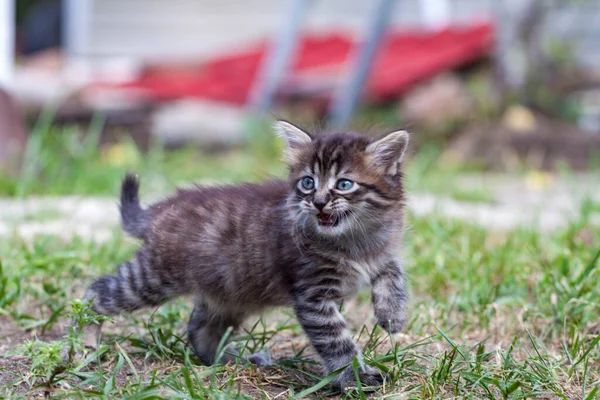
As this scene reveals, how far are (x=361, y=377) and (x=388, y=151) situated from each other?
33.4 inches

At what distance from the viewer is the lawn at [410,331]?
3037 mm

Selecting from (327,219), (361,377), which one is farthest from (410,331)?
(327,219)

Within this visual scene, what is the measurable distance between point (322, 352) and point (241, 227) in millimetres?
617

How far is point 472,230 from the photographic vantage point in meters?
5.44

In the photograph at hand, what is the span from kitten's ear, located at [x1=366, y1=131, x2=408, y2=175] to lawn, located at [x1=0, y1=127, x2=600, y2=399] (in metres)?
0.66

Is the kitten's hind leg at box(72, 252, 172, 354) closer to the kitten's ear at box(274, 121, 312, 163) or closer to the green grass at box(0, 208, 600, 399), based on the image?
the green grass at box(0, 208, 600, 399)

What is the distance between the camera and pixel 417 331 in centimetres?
389

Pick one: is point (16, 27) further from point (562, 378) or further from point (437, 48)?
point (562, 378)

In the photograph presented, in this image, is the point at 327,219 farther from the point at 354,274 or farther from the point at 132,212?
the point at 132,212

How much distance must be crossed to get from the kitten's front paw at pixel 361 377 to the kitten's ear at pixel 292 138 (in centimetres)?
87

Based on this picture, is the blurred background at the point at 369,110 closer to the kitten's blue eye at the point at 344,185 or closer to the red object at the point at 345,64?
the red object at the point at 345,64

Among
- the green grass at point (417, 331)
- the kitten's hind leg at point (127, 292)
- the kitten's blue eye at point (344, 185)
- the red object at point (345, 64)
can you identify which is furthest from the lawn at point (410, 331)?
the red object at point (345, 64)

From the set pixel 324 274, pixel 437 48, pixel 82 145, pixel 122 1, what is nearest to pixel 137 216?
pixel 324 274

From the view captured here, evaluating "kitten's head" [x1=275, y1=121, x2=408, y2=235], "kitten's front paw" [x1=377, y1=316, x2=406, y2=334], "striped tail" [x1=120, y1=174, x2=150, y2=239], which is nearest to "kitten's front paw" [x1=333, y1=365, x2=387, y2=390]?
"kitten's front paw" [x1=377, y1=316, x2=406, y2=334]
